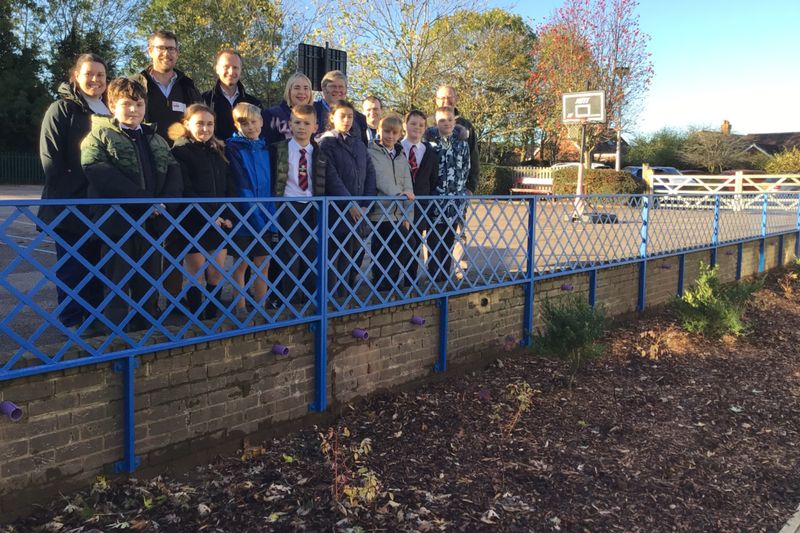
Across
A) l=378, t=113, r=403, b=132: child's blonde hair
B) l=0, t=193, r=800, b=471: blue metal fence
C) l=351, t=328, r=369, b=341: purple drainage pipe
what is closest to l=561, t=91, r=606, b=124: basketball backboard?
l=0, t=193, r=800, b=471: blue metal fence

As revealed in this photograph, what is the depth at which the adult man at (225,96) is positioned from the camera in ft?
15.0

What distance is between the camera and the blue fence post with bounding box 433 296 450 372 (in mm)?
5004

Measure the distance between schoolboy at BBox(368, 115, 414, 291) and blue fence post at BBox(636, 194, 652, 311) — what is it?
359 cm

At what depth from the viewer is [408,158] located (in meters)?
5.43

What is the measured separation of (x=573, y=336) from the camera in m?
5.06

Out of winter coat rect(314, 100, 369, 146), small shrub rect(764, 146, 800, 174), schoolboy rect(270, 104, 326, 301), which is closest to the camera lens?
schoolboy rect(270, 104, 326, 301)

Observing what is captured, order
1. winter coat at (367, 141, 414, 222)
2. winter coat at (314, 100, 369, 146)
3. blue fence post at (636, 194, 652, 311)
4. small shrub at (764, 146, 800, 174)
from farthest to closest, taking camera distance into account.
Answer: small shrub at (764, 146, 800, 174) < blue fence post at (636, 194, 652, 311) < winter coat at (314, 100, 369, 146) < winter coat at (367, 141, 414, 222)

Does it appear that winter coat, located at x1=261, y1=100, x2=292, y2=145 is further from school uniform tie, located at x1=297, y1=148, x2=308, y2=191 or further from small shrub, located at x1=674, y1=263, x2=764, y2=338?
small shrub, located at x1=674, y1=263, x2=764, y2=338

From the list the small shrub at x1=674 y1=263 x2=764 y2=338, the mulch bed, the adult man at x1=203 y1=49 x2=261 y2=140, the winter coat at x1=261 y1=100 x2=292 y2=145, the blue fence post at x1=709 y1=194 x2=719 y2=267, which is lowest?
the mulch bed

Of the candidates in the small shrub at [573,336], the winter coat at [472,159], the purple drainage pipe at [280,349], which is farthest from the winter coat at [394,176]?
the small shrub at [573,336]

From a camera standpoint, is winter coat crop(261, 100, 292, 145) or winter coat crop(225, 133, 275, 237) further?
winter coat crop(261, 100, 292, 145)

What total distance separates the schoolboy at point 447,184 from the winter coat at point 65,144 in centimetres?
245

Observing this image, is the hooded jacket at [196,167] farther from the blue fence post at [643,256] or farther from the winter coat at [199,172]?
the blue fence post at [643,256]

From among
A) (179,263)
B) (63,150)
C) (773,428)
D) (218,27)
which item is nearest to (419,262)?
(179,263)
